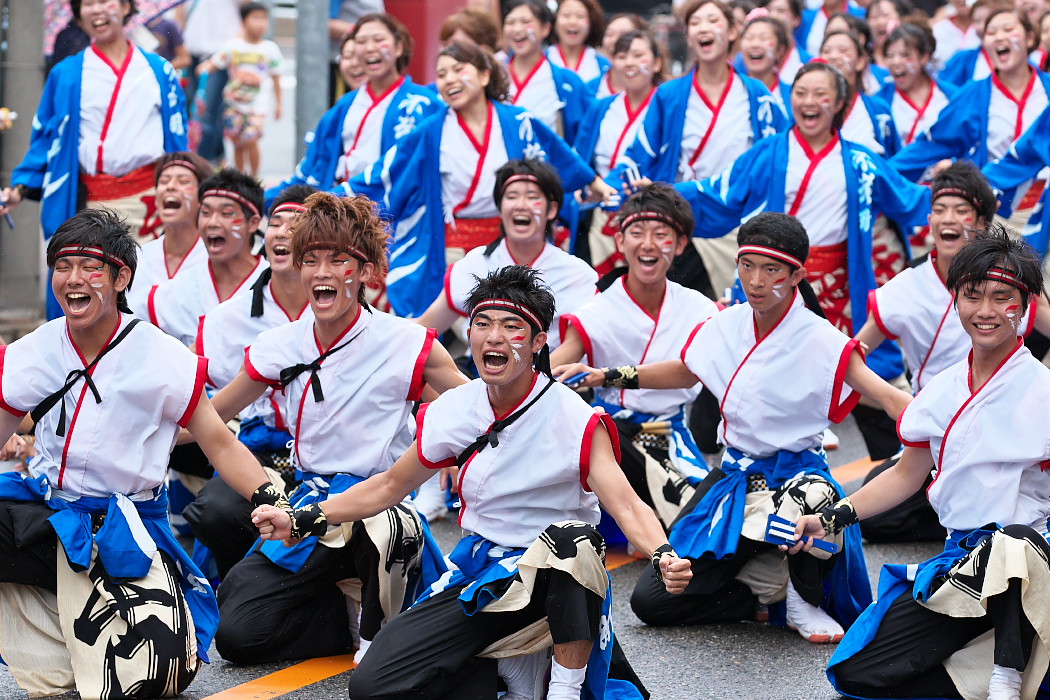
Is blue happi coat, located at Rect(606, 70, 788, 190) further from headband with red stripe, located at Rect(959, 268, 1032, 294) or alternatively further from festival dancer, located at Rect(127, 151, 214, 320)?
headband with red stripe, located at Rect(959, 268, 1032, 294)

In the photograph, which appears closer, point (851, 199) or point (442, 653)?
point (442, 653)

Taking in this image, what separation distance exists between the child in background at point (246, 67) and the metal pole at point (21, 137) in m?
2.30

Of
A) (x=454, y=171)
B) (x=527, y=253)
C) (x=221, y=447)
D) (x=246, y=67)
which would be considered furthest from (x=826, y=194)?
(x=246, y=67)

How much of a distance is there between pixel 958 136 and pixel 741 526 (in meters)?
4.16

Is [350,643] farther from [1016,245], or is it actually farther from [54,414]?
[1016,245]

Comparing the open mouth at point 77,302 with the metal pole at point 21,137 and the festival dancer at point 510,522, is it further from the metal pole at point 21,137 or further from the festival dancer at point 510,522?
the metal pole at point 21,137

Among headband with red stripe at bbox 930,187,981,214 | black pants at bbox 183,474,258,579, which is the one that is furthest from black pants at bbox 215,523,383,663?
headband with red stripe at bbox 930,187,981,214

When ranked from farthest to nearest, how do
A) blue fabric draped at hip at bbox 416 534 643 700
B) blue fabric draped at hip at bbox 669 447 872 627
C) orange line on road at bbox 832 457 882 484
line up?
1. orange line on road at bbox 832 457 882 484
2. blue fabric draped at hip at bbox 669 447 872 627
3. blue fabric draped at hip at bbox 416 534 643 700

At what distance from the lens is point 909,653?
3771 mm

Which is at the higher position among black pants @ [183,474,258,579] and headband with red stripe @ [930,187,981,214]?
headband with red stripe @ [930,187,981,214]

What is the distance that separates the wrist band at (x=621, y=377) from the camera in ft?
15.3

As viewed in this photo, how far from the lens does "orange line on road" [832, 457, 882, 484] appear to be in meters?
6.10

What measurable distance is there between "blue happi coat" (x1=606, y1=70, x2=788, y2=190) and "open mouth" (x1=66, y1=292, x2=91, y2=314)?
12.6 feet

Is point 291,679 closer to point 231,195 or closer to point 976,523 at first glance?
point 976,523
